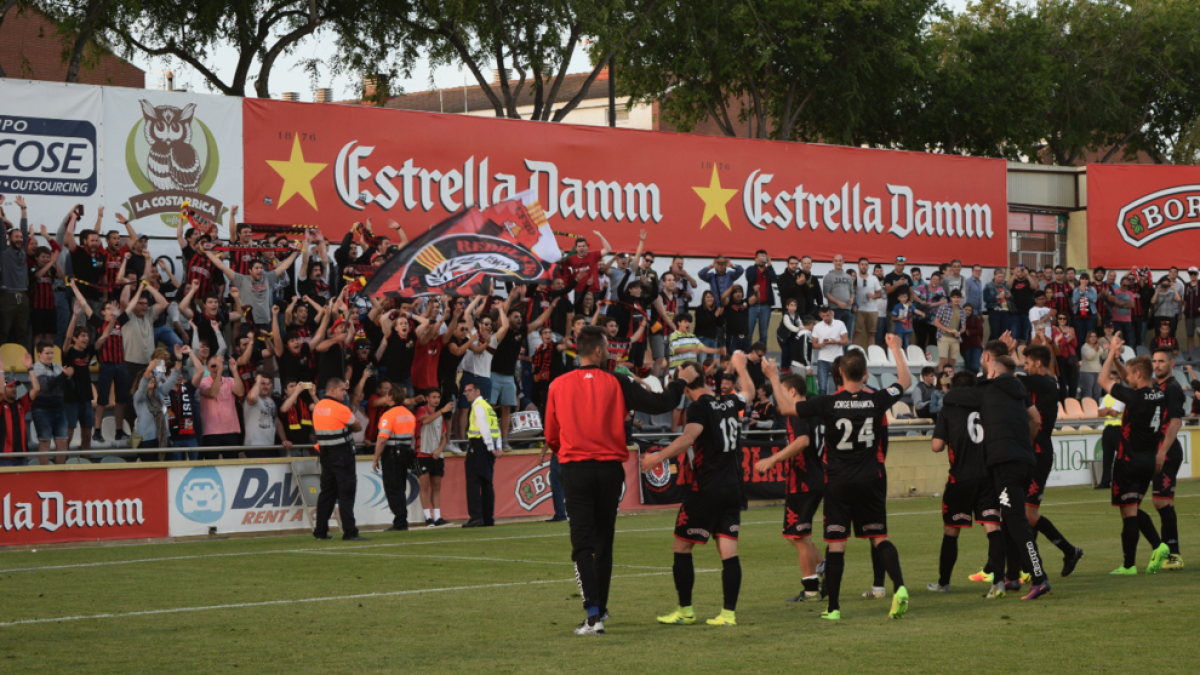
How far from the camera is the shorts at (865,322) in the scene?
28.2 m

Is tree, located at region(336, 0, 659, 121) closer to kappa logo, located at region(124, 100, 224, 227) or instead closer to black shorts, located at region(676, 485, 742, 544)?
kappa logo, located at region(124, 100, 224, 227)

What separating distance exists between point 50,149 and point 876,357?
55.6 ft

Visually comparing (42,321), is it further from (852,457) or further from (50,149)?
(852,457)

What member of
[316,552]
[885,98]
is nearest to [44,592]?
[316,552]

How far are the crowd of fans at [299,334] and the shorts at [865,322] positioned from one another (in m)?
1.76

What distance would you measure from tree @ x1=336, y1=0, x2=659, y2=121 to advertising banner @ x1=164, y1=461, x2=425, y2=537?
1905 centimetres

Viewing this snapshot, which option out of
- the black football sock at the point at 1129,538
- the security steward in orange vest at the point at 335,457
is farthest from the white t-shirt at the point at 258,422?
the black football sock at the point at 1129,538

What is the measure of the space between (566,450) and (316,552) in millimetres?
8260

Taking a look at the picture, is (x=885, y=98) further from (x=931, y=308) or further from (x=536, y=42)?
(x=931, y=308)

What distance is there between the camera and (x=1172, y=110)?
5806cm

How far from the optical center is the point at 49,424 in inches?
730

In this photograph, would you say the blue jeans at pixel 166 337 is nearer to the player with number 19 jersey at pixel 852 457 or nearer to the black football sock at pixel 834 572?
the player with number 19 jersey at pixel 852 457

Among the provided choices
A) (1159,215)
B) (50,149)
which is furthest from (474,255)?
(1159,215)

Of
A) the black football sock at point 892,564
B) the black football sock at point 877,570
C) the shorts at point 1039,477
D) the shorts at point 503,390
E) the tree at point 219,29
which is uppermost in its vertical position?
the tree at point 219,29
